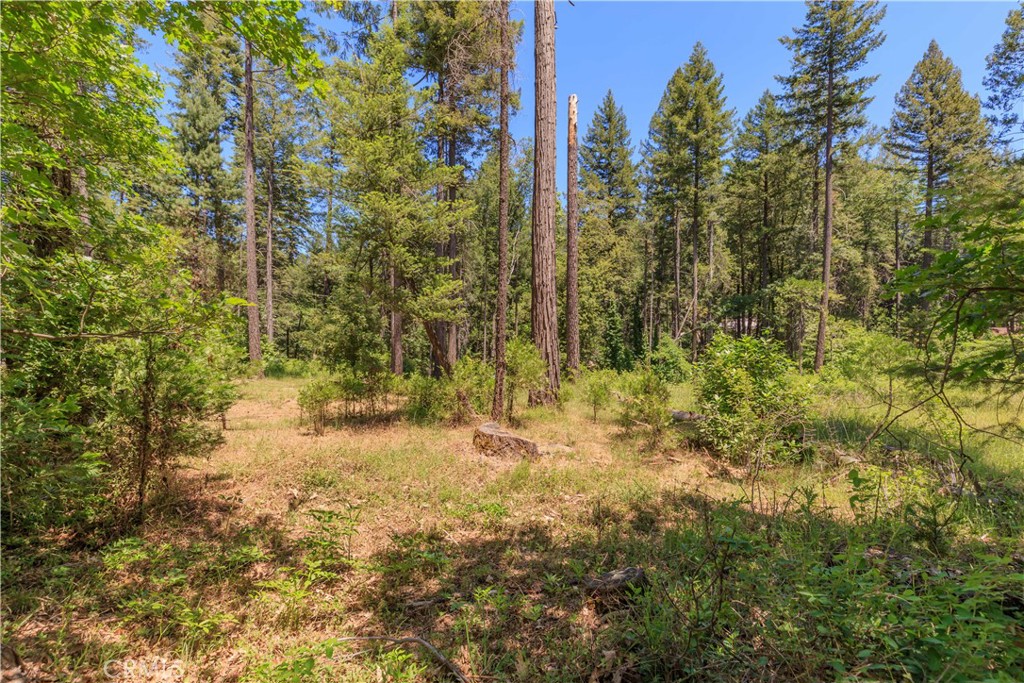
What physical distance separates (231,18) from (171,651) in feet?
13.9

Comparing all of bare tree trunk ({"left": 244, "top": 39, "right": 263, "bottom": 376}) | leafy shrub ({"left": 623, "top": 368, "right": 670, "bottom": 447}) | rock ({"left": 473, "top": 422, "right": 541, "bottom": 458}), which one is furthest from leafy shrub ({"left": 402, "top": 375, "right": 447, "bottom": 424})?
bare tree trunk ({"left": 244, "top": 39, "right": 263, "bottom": 376})

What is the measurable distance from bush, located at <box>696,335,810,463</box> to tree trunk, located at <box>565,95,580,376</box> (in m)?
4.87

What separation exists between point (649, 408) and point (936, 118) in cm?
2586

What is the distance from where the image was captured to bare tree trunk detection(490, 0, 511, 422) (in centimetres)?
705

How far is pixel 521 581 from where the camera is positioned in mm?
3219

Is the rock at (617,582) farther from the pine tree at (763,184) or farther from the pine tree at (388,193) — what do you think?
the pine tree at (763,184)

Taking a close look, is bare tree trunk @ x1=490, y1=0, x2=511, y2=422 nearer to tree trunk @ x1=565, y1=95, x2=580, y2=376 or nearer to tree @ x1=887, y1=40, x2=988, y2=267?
tree trunk @ x1=565, y1=95, x2=580, y2=376

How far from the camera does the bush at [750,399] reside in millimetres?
5430

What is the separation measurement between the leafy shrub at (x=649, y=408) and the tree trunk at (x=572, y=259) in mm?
3626

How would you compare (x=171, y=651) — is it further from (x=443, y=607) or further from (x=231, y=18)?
(x=231, y=18)

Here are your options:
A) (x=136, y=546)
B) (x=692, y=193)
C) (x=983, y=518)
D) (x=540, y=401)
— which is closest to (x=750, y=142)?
(x=692, y=193)

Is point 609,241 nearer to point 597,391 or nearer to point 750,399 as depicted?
point 597,391

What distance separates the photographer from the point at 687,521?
4.00 metres

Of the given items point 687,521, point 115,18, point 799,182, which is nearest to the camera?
point 115,18
